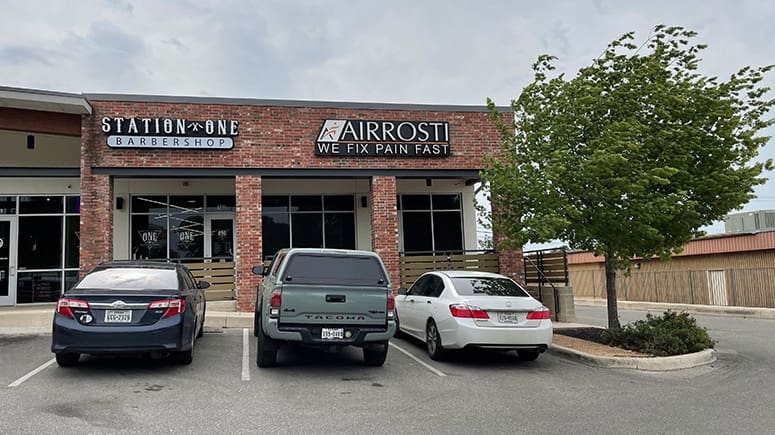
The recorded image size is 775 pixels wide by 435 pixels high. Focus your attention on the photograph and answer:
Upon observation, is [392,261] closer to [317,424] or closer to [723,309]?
[317,424]

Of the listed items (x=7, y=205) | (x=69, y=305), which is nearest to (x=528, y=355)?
(x=69, y=305)

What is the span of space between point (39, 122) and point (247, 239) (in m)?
5.84

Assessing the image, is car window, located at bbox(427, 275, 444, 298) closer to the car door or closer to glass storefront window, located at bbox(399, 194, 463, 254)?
the car door

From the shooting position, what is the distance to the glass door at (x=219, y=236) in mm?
18531

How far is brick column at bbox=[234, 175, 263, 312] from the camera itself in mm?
15539

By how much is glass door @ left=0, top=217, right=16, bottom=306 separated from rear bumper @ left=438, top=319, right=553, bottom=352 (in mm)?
12775

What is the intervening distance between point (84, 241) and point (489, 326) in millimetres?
10296

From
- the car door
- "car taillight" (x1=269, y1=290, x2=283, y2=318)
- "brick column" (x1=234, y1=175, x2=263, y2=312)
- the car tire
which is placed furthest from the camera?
"brick column" (x1=234, y1=175, x2=263, y2=312)

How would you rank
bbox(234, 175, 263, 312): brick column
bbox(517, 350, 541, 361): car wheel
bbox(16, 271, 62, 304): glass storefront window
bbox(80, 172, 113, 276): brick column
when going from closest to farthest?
1. bbox(517, 350, 541, 361): car wheel
2. bbox(80, 172, 113, 276): brick column
3. bbox(234, 175, 263, 312): brick column
4. bbox(16, 271, 62, 304): glass storefront window

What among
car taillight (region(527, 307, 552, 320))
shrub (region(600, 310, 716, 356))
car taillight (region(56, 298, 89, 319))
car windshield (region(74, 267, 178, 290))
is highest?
car windshield (region(74, 267, 178, 290))

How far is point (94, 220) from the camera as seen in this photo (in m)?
14.9

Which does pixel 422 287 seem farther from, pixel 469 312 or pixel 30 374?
pixel 30 374

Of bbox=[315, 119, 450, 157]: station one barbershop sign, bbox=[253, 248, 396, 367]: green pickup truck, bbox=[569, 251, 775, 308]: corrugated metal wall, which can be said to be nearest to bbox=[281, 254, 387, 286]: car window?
bbox=[253, 248, 396, 367]: green pickup truck

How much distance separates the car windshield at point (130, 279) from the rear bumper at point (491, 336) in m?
4.33
